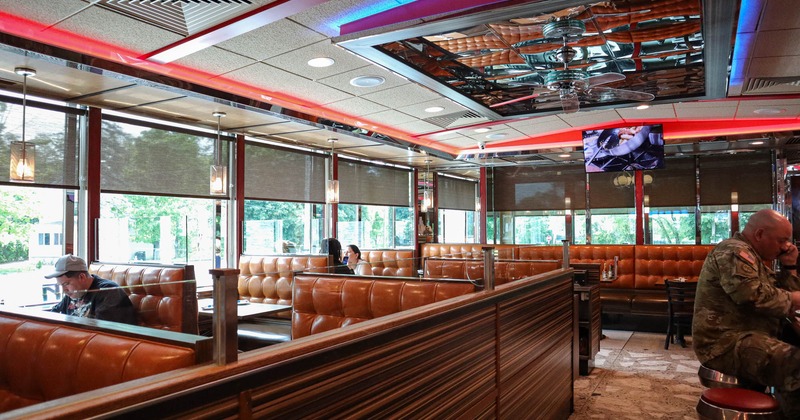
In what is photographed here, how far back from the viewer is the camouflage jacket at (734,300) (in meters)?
2.81

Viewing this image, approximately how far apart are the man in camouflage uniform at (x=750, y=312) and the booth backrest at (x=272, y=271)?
292 cm

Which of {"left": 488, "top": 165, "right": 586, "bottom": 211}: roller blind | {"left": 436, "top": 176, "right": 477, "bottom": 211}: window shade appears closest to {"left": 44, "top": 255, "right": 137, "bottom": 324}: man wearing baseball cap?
{"left": 488, "top": 165, "right": 586, "bottom": 211}: roller blind

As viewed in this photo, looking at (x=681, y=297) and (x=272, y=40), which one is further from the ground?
(x=272, y=40)

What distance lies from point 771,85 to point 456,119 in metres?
3.49

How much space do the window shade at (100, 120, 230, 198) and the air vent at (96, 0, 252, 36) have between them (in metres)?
2.66

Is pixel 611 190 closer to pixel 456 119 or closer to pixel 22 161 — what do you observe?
pixel 456 119

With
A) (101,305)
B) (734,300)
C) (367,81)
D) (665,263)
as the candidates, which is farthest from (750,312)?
(665,263)

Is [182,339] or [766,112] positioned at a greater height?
[766,112]

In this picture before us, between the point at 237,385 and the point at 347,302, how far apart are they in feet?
6.40

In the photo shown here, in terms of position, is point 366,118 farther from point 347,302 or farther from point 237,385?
point 237,385

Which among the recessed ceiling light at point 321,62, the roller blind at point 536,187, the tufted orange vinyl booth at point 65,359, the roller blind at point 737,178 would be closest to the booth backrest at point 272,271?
the recessed ceiling light at point 321,62

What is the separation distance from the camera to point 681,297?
6.49m

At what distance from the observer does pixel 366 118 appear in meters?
7.14

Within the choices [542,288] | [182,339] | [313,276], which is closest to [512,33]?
[542,288]
